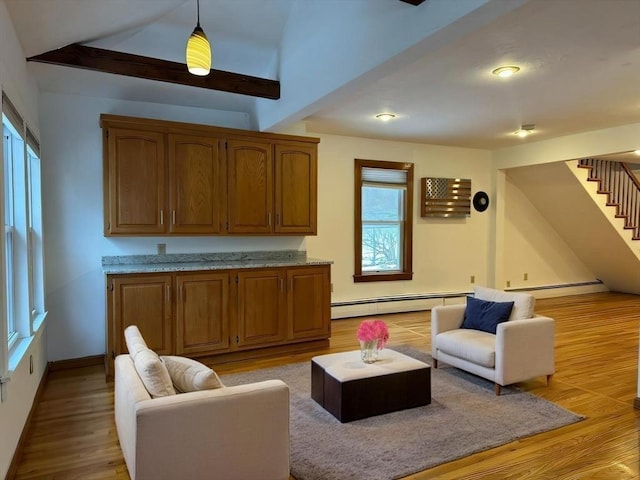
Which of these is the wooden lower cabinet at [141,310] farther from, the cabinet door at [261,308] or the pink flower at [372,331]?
the pink flower at [372,331]

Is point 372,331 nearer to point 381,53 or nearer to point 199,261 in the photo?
point 381,53

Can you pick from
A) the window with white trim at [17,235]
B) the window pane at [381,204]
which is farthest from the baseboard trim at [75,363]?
the window pane at [381,204]

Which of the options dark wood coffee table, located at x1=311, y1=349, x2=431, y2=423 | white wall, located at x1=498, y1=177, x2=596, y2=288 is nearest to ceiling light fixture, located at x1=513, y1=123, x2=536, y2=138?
white wall, located at x1=498, y1=177, x2=596, y2=288

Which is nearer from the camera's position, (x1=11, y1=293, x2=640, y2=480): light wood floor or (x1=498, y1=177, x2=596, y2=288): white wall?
(x1=11, y1=293, x2=640, y2=480): light wood floor

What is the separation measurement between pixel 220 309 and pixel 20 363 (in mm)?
1800

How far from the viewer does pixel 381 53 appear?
275 centimetres

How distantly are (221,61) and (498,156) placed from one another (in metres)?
4.91

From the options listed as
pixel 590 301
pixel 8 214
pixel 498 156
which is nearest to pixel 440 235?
pixel 498 156

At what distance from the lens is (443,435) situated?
2.79m

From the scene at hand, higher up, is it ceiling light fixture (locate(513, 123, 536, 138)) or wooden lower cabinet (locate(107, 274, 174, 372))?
ceiling light fixture (locate(513, 123, 536, 138))

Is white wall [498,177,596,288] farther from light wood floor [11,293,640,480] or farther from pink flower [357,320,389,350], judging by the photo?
pink flower [357,320,389,350]

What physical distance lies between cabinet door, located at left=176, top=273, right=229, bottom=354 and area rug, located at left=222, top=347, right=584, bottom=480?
1.00m

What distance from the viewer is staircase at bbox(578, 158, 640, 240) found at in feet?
22.3

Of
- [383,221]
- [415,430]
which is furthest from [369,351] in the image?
[383,221]
